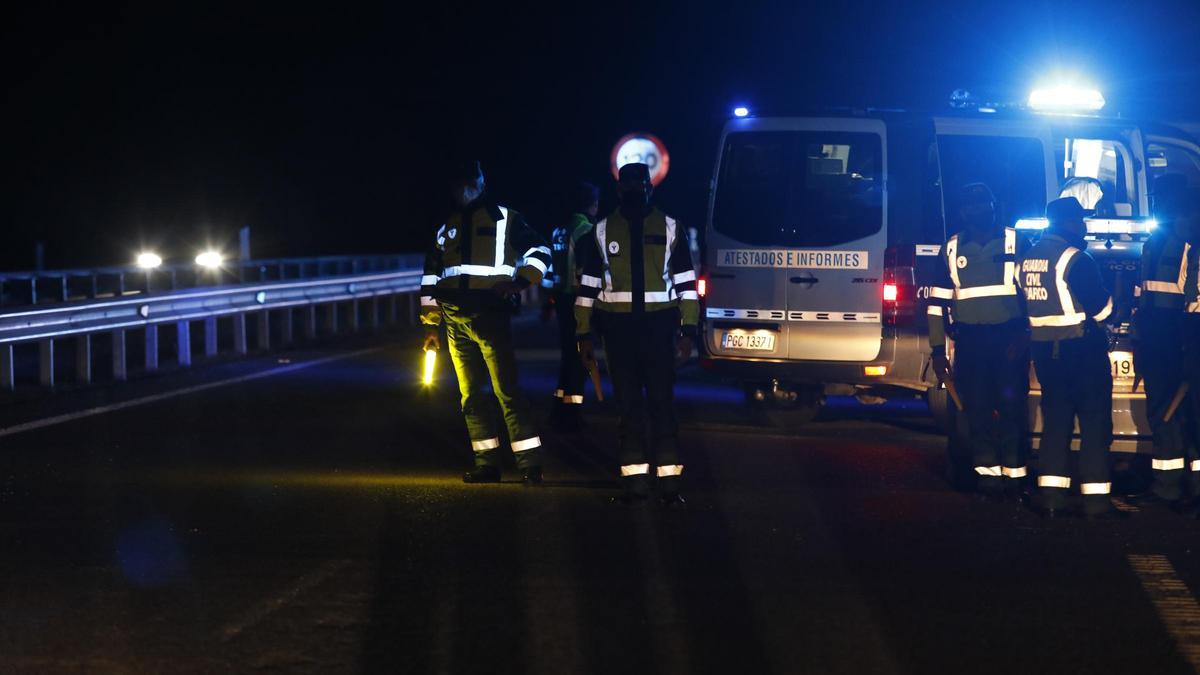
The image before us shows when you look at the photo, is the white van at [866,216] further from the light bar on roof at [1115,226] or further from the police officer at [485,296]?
the police officer at [485,296]

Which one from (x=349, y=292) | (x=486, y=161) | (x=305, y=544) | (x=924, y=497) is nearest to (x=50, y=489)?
(x=305, y=544)

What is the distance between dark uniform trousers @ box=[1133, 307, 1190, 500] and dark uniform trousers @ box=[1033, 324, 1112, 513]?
0.37m

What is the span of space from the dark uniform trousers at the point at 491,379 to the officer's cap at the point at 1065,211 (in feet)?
9.74

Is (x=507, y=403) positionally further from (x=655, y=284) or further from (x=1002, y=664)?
(x=1002, y=664)

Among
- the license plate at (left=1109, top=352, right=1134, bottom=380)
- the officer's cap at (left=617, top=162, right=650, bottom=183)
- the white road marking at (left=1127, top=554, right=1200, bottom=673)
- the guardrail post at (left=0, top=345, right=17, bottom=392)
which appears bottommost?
the white road marking at (left=1127, top=554, right=1200, bottom=673)

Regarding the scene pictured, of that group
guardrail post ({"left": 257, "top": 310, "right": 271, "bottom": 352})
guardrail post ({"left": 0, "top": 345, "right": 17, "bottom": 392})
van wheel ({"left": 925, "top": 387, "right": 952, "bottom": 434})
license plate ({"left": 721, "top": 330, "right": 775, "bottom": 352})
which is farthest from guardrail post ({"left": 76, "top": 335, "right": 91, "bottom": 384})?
van wheel ({"left": 925, "top": 387, "right": 952, "bottom": 434})

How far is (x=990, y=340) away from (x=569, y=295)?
3.93m

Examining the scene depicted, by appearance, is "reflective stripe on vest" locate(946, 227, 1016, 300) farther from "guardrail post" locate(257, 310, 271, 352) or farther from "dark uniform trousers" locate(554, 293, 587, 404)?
"guardrail post" locate(257, 310, 271, 352)

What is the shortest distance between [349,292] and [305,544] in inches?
634

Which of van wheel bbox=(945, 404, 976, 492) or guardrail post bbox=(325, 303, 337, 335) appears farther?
guardrail post bbox=(325, 303, 337, 335)

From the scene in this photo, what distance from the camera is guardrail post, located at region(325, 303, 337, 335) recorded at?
23.8 m

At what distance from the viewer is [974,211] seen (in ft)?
32.2

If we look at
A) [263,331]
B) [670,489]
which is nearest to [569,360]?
[670,489]

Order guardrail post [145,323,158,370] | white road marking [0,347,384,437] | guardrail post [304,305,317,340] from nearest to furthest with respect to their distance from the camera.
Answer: white road marking [0,347,384,437] → guardrail post [145,323,158,370] → guardrail post [304,305,317,340]
